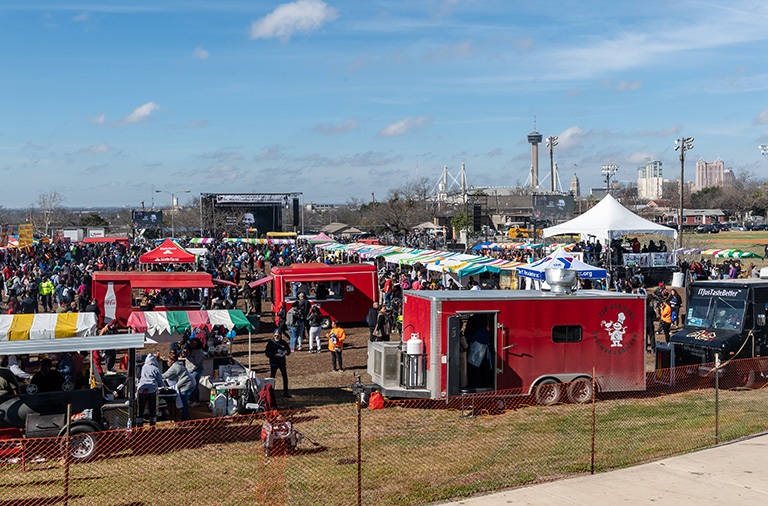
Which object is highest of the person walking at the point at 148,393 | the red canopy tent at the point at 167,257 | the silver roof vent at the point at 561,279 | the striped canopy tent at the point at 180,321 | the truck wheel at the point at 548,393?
the silver roof vent at the point at 561,279

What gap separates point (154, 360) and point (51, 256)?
3653cm

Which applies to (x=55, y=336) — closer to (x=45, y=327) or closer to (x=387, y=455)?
(x=45, y=327)

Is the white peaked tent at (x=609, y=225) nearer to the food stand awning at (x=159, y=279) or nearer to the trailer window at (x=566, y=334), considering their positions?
the food stand awning at (x=159, y=279)

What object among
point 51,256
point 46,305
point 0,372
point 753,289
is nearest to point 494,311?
point 753,289

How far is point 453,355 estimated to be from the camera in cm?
1425

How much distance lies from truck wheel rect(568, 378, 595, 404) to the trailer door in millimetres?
2421

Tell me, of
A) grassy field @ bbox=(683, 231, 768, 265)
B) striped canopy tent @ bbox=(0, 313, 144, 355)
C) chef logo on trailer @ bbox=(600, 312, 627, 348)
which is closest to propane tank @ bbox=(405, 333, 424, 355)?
chef logo on trailer @ bbox=(600, 312, 627, 348)

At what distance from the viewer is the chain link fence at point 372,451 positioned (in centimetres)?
992

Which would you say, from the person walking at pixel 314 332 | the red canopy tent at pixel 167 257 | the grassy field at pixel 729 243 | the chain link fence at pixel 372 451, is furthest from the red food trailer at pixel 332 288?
the grassy field at pixel 729 243

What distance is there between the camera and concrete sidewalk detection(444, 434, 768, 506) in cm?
966

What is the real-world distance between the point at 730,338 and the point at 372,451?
8.99m

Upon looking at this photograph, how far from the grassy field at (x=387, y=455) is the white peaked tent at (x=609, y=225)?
22485mm

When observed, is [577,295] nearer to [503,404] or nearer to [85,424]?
[503,404]

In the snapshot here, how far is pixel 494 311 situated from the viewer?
14461mm
